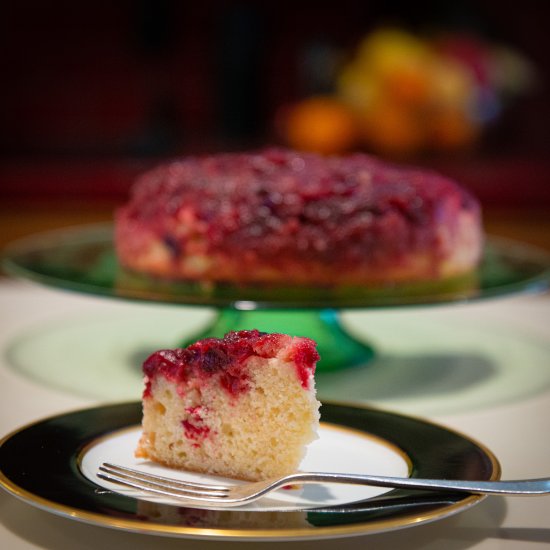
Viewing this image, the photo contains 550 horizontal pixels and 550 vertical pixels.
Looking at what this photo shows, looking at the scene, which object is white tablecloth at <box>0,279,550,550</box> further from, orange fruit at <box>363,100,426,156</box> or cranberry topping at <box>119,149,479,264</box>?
orange fruit at <box>363,100,426,156</box>

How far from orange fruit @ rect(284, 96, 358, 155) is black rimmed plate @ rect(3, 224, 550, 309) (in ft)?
5.12

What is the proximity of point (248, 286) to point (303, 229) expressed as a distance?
108 mm

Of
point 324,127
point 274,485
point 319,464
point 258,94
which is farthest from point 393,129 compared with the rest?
point 274,485

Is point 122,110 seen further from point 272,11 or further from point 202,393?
point 202,393

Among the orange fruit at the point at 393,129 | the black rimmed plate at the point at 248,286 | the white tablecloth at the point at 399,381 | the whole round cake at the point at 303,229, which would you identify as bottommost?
the white tablecloth at the point at 399,381

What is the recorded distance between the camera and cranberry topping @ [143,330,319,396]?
836mm

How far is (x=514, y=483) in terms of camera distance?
78 cm

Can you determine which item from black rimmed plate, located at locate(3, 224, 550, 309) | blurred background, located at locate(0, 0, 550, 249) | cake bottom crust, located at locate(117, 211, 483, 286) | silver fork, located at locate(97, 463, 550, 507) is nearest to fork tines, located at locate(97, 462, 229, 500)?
silver fork, located at locate(97, 463, 550, 507)

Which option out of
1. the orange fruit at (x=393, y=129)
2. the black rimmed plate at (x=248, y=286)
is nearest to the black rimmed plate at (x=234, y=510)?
the black rimmed plate at (x=248, y=286)

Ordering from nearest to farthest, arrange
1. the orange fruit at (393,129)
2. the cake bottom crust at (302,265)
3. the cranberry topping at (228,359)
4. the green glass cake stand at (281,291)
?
the cranberry topping at (228,359), the green glass cake stand at (281,291), the cake bottom crust at (302,265), the orange fruit at (393,129)

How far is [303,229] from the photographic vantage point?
1.35 metres

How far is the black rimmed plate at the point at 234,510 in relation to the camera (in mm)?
698

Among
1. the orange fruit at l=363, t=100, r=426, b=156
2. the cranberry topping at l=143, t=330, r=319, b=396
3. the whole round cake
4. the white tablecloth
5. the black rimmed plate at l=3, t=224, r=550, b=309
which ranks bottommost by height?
the white tablecloth

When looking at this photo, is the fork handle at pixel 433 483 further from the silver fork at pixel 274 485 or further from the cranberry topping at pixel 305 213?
the cranberry topping at pixel 305 213
